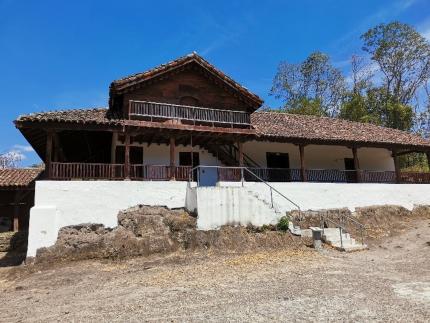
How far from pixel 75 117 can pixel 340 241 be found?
1250cm

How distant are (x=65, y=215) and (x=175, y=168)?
562 centimetres

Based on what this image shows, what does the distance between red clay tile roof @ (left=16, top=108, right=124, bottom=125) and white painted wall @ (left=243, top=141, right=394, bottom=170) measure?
8471 millimetres

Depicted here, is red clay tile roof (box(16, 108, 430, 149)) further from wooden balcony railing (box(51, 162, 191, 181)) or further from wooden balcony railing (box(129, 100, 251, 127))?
wooden balcony railing (box(51, 162, 191, 181))

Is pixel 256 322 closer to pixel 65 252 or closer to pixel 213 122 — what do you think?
pixel 65 252

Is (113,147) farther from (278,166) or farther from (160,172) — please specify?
(278,166)

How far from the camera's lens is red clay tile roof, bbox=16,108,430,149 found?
17.0 m

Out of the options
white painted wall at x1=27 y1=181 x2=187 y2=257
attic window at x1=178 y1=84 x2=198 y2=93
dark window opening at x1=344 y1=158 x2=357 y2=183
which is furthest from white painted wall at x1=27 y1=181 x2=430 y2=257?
attic window at x1=178 y1=84 x2=198 y2=93

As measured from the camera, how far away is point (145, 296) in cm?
1009

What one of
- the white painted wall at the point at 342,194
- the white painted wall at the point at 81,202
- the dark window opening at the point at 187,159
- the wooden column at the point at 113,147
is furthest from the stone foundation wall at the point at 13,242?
the white painted wall at the point at 342,194

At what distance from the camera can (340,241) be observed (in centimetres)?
1672

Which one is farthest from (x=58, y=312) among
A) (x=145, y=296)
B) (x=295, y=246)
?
(x=295, y=246)

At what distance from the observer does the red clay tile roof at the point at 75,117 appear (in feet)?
52.5

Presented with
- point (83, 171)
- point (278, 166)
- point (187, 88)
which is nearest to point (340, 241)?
point (278, 166)

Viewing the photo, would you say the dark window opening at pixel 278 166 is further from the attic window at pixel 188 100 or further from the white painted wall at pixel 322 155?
the attic window at pixel 188 100
